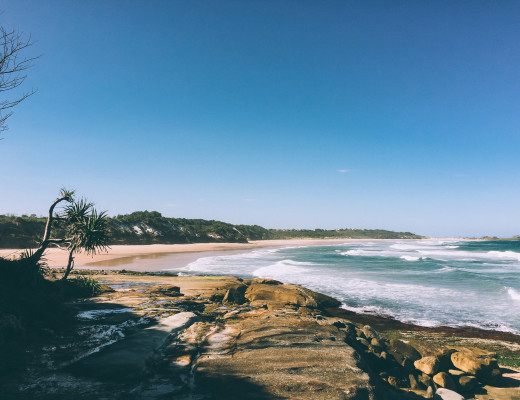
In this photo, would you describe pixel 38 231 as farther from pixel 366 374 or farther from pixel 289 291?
pixel 366 374

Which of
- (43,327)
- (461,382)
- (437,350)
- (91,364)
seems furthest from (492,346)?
(43,327)

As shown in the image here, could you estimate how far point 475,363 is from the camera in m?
7.92

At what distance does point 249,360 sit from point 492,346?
10.2 m

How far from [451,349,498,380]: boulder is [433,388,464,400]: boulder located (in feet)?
4.51

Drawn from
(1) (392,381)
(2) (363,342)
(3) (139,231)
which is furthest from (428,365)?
(3) (139,231)

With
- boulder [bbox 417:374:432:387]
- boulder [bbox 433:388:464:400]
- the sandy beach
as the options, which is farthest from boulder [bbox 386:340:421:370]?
the sandy beach

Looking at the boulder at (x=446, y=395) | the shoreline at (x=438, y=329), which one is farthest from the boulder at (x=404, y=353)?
the shoreline at (x=438, y=329)

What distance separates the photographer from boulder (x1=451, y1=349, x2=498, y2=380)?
309 inches

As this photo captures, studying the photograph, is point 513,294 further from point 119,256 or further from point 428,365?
point 119,256

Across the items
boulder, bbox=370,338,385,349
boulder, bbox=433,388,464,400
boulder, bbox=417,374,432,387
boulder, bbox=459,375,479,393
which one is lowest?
boulder, bbox=459,375,479,393

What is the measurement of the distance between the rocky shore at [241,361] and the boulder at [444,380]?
0.02m

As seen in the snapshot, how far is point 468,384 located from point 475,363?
80 cm

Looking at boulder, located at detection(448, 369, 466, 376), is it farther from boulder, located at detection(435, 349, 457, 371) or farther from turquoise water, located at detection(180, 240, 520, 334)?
turquoise water, located at detection(180, 240, 520, 334)

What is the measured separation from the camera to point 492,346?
1072cm
